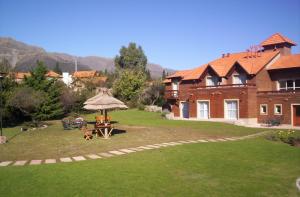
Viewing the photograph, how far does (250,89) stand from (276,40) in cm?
1176

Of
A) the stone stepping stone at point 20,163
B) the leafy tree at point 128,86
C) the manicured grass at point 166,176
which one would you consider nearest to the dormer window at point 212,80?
the leafy tree at point 128,86

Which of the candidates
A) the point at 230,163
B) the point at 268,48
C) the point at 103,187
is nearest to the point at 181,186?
the point at 103,187

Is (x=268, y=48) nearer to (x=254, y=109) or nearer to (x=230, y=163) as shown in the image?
(x=254, y=109)

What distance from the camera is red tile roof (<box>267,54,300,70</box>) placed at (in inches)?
1316

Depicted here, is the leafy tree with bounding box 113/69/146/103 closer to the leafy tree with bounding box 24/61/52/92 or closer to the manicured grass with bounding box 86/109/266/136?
the leafy tree with bounding box 24/61/52/92

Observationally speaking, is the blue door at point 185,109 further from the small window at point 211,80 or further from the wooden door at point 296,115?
the wooden door at point 296,115

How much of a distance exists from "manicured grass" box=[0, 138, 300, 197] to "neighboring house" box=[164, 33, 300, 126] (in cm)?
1852

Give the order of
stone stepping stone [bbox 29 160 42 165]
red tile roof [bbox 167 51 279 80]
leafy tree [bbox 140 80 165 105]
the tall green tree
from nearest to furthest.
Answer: stone stepping stone [bbox 29 160 42 165] < red tile roof [bbox 167 51 279 80] < the tall green tree < leafy tree [bbox 140 80 165 105]

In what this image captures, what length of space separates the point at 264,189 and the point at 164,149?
25.0 ft

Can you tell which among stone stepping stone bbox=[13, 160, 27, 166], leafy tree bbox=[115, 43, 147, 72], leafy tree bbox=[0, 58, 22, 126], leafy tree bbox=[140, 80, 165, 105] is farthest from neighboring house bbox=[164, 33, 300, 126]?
leafy tree bbox=[115, 43, 147, 72]

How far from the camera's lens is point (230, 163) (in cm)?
1245

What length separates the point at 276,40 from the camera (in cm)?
4081

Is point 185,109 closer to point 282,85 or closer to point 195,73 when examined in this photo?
point 195,73

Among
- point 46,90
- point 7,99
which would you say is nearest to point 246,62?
point 46,90
